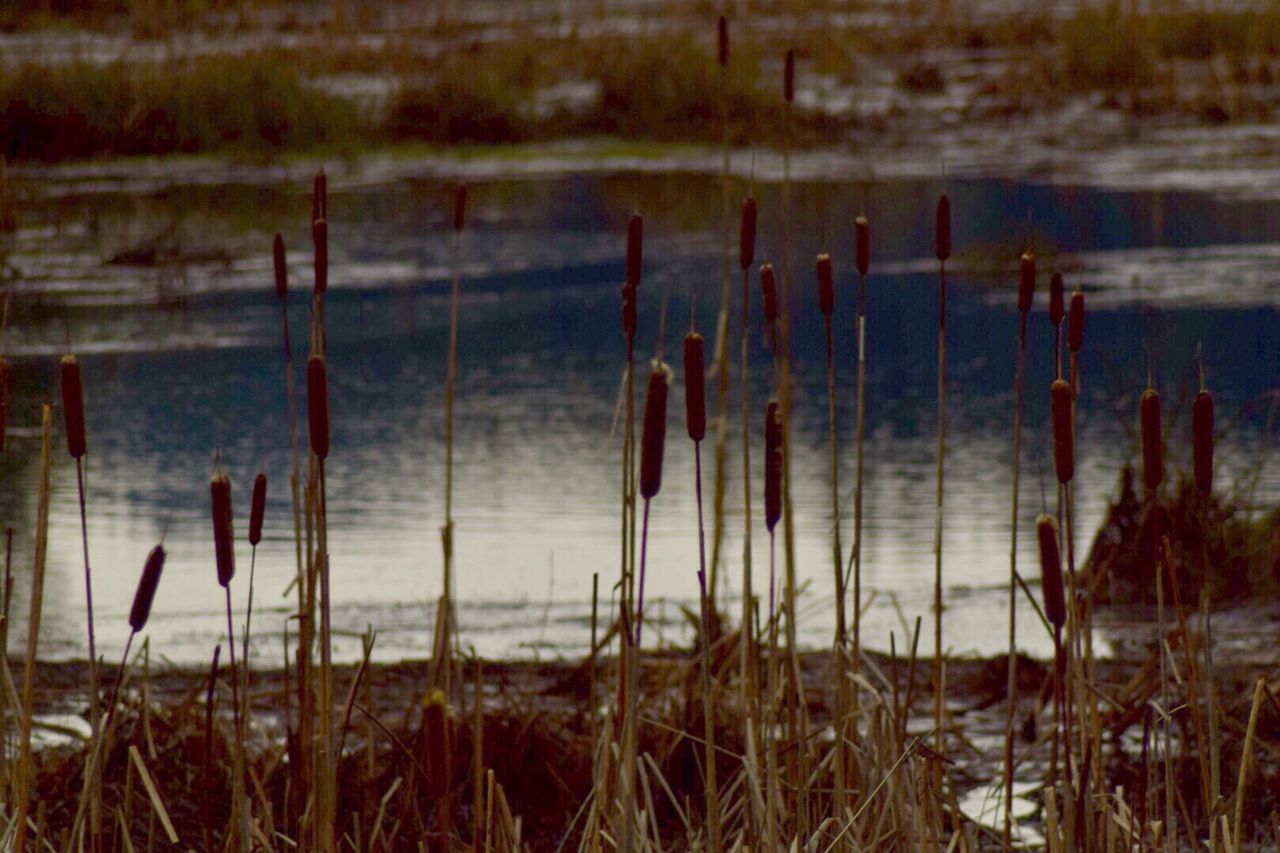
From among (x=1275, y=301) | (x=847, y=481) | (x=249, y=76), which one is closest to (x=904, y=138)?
(x=249, y=76)

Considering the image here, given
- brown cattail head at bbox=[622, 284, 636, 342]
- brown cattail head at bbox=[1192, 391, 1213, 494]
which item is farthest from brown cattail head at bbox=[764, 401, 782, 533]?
brown cattail head at bbox=[1192, 391, 1213, 494]

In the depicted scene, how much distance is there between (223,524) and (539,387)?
550cm

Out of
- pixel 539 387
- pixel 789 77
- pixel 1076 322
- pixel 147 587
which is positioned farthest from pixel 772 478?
pixel 539 387

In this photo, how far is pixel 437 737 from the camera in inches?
61.3

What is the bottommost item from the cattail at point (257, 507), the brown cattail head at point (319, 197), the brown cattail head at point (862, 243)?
the cattail at point (257, 507)

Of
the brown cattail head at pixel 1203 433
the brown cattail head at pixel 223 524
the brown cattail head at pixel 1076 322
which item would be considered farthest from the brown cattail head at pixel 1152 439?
the brown cattail head at pixel 223 524

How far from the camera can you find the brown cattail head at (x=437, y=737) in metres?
1.54

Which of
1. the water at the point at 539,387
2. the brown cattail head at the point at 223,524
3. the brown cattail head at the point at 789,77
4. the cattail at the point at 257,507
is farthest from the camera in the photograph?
the water at the point at 539,387

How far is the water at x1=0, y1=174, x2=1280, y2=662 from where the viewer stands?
4840 mm

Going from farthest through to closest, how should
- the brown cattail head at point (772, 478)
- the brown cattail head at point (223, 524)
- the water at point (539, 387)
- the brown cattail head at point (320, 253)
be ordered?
the water at point (539, 387) → the brown cattail head at point (320, 253) → the brown cattail head at point (772, 478) → the brown cattail head at point (223, 524)

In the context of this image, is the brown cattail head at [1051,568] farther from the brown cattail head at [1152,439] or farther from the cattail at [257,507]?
the cattail at [257,507]

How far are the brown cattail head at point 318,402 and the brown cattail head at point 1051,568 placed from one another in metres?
0.65

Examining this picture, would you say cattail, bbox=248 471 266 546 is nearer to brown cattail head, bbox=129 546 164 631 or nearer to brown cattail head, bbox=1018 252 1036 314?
brown cattail head, bbox=129 546 164 631

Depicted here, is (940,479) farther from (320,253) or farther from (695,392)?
(695,392)
